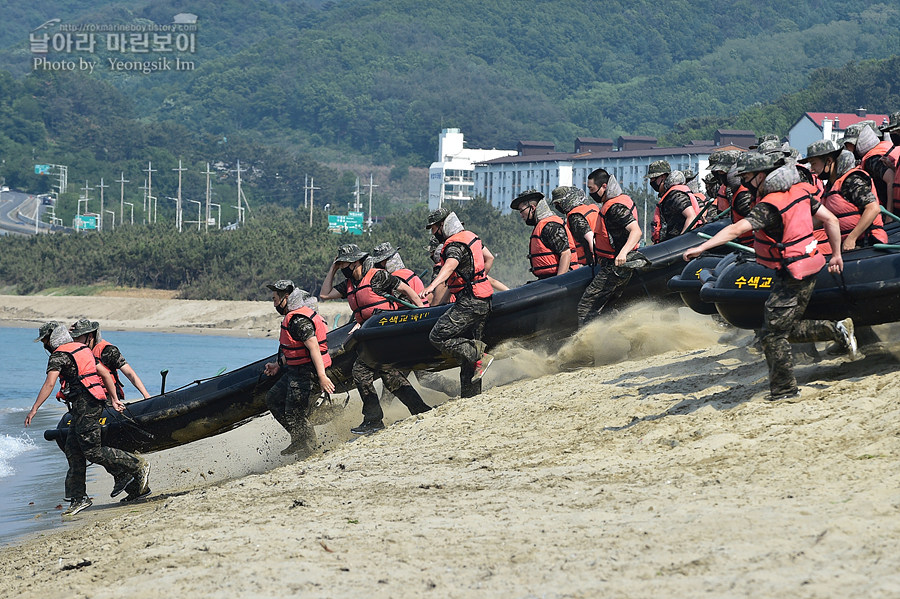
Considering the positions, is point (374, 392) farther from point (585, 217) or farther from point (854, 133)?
point (854, 133)

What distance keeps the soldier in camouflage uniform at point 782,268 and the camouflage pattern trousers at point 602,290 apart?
3064mm

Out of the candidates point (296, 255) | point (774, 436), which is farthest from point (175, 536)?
point (296, 255)

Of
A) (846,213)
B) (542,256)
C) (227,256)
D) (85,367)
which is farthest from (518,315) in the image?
(227,256)

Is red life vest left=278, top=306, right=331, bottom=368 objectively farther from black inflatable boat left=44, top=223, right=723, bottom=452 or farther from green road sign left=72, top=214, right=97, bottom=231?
green road sign left=72, top=214, right=97, bottom=231

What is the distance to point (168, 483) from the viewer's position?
12.1 metres

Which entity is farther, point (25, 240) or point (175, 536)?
point (25, 240)

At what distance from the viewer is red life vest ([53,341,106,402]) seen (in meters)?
10.6

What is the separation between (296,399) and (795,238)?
15.4 feet

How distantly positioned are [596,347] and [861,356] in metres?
3.00

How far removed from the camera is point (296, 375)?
10.6 meters

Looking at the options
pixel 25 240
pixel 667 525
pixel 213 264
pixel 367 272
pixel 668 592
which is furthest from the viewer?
pixel 25 240

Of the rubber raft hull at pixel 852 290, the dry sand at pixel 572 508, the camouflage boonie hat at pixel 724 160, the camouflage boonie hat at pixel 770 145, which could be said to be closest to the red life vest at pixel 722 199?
the camouflage boonie hat at pixel 770 145

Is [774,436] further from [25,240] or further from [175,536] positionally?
[25,240]

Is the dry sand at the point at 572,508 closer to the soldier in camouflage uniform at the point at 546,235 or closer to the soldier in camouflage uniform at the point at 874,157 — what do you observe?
the soldier in camouflage uniform at the point at 874,157
